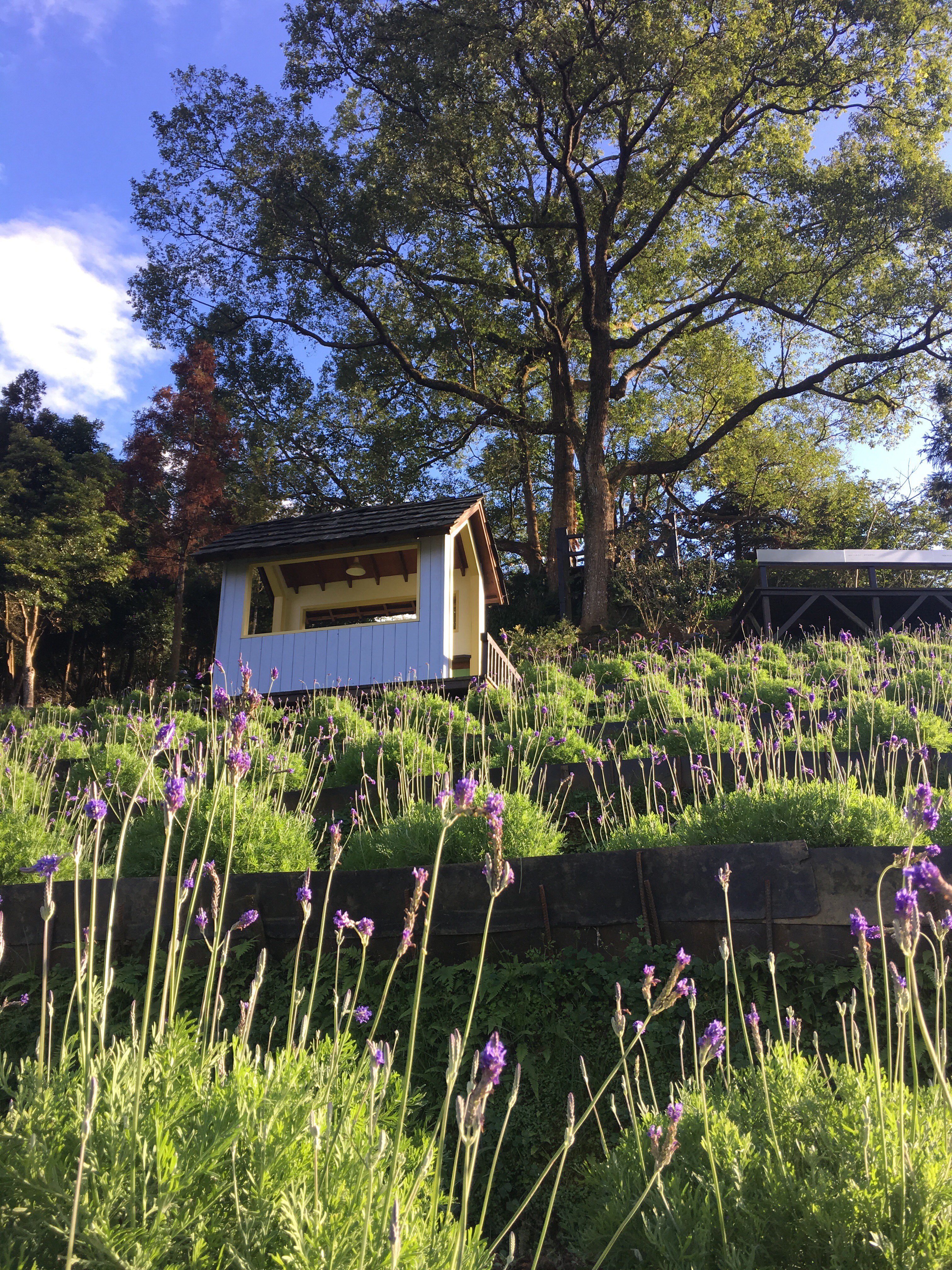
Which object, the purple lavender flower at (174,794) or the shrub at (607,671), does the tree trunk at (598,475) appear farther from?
the purple lavender flower at (174,794)

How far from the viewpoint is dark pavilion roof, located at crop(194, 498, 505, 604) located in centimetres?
1240

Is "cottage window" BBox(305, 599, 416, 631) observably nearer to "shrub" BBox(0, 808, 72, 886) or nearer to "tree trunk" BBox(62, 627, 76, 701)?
"tree trunk" BBox(62, 627, 76, 701)

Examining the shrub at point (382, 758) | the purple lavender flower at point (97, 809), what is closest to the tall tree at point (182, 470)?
the shrub at point (382, 758)

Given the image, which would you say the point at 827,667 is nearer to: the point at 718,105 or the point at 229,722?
the point at 229,722

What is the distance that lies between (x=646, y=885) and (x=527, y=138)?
21.3 m

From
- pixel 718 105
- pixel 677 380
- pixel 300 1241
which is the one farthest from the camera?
pixel 677 380

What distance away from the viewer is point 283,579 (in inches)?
596

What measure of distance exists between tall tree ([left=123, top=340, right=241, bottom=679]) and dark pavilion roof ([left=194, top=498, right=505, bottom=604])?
19.2ft

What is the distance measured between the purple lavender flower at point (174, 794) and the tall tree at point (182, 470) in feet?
60.2

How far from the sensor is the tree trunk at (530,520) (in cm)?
2339

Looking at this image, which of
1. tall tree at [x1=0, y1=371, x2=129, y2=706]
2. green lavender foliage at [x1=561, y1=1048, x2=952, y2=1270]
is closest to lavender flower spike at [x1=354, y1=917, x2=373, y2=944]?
green lavender foliage at [x1=561, y1=1048, x2=952, y2=1270]

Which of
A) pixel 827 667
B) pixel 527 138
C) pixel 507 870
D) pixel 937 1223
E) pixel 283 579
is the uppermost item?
pixel 527 138

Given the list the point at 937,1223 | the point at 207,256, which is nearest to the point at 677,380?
the point at 207,256

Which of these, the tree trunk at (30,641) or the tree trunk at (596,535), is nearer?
the tree trunk at (596,535)
